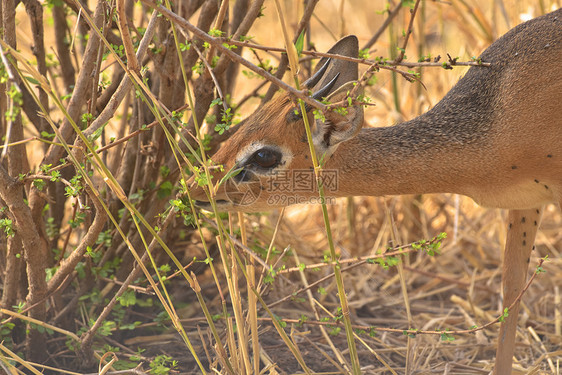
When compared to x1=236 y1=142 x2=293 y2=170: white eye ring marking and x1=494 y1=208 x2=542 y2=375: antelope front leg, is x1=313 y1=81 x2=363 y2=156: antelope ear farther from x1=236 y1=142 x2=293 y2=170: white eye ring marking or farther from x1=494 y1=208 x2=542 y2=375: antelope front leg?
x1=494 y1=208 x2=542 y2=375: antelope front leg

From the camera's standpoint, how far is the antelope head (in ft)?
9.46

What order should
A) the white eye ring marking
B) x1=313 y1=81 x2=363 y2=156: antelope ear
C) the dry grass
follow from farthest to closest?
the dry grass < the white eye ring marking < x1=313 y1=81 x2=363 y2=156: antelope ear

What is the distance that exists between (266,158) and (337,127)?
1.13 ft

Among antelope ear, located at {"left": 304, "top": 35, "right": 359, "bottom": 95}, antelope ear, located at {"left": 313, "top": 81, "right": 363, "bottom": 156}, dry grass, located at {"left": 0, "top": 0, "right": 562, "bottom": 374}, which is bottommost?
dry grass, located at {"left": 0, "top": 0, "right": 562, "bottom": 374}

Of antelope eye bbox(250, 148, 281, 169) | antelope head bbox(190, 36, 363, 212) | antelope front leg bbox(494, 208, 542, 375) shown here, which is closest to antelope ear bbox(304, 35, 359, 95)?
antelope head bbox(190, 36, 363, 212)

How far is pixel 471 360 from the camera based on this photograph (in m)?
3.57

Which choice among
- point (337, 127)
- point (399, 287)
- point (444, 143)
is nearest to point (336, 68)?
point (337, 127)

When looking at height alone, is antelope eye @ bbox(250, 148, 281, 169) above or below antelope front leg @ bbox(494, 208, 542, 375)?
above

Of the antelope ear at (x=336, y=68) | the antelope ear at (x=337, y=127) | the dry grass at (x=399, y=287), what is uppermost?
the antelope ear at (x=336, y=68)

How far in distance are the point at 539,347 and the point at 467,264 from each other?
4.07ft

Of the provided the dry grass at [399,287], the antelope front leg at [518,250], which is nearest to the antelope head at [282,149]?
the dry grass at [399,287]

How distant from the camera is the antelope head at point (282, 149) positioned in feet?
9.46

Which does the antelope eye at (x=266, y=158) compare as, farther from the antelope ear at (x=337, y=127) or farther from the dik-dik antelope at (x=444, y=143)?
the antelope ear at (x=337, y=127)

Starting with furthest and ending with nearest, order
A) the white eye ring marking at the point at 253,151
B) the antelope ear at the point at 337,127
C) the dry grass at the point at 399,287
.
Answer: the dry grass at the point at 399,287 < the white eye ring marking at the point at 253,151 < the antelope ear at the point at 337,127
